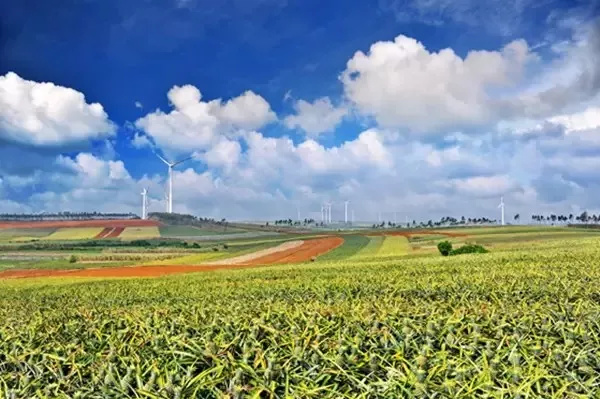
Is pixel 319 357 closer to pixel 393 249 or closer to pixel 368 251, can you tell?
pixel 368 251

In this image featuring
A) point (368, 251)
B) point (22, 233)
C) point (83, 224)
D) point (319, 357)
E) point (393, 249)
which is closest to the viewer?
point (319, 357)

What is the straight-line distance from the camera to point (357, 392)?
248cm

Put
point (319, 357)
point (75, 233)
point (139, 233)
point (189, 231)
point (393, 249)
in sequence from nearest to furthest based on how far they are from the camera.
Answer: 1. point (319, 357)
2. point (393, 249)
3. point (139, 233)
4. point (75, 233)
5. point (189, 231)

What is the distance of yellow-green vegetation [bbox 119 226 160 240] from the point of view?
106 metres

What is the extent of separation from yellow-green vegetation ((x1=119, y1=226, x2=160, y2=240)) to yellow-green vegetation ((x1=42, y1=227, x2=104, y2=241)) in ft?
20.7

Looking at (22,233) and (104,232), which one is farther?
(22,233)

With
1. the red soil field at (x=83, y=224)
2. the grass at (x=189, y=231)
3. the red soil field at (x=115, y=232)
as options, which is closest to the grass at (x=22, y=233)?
the red soil field at (x=83, y=224)

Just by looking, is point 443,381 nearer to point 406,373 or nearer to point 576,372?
point 406,373

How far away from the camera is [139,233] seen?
11075 cm

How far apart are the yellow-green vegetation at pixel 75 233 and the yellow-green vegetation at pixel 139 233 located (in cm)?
630

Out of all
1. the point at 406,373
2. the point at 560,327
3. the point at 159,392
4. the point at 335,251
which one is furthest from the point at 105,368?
the point at 335,251

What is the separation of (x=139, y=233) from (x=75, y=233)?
14.0 meters

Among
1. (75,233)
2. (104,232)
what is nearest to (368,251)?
(104,232)

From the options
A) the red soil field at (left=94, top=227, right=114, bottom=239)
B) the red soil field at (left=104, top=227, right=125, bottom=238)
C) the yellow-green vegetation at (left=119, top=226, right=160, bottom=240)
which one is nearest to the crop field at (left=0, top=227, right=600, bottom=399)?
the yellow-green vegetation at (left=119, top=226, right=160, bottom=240)
